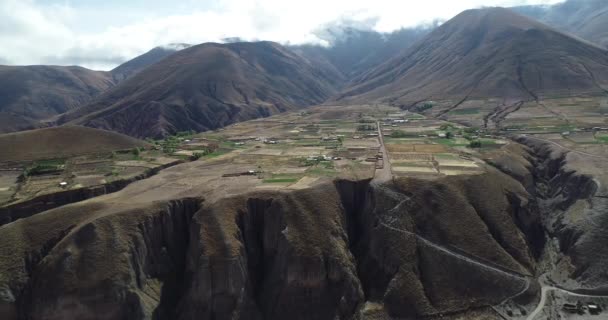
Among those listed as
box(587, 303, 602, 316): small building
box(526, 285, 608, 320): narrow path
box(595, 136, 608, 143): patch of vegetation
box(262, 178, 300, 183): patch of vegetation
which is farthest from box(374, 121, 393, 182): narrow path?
box(595, 136, 608, 143): patch of vegetation

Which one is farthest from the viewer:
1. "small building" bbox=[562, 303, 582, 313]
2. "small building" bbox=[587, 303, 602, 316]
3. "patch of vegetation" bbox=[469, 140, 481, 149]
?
"patch of vegetation" bbox=[469, 140, 481, 149]

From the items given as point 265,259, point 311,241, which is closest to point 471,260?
point 311,241

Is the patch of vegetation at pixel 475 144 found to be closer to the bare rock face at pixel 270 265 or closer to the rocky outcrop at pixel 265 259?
the rocky outcrop at pixel 265 259

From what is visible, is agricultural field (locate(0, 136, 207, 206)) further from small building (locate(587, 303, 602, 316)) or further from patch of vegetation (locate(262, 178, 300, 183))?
small building (locate(587, 303, 602, 316))

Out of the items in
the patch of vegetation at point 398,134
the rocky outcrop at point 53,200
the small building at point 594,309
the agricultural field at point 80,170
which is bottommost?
the small building at point 594,309

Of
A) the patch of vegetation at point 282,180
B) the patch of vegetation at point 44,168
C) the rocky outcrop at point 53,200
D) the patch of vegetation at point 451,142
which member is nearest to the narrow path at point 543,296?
the patch of vegetation at point 282,180

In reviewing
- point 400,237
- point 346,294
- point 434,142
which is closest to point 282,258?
point 346,294

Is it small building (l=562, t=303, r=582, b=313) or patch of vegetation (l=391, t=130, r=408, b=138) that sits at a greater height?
patch of vegetation (l=391, t=130, r=408, b=138)

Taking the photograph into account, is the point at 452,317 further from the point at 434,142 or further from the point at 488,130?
the point at 488,130
